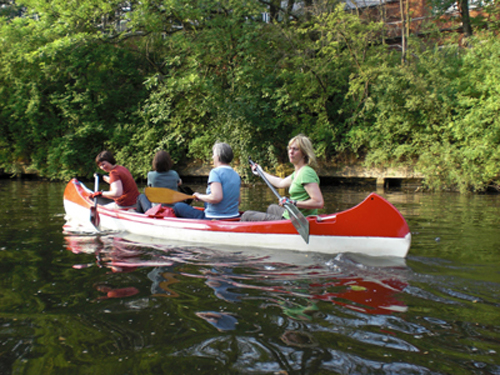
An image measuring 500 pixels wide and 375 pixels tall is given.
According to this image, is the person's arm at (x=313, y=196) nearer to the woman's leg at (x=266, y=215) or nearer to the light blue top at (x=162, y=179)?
the woman's leg at (x=266, y=215)

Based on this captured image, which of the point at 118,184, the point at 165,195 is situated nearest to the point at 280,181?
the point at 165,195

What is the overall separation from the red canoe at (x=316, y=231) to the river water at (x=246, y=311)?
0.70 feet

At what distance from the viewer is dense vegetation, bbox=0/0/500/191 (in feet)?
42.2

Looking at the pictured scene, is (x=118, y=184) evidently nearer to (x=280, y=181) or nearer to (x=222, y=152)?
(x=222, y=152)

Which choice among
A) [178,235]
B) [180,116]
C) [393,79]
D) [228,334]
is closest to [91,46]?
[180,116]

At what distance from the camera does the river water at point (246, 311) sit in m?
Answer: 2.55

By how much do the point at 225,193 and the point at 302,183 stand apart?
1148 mm

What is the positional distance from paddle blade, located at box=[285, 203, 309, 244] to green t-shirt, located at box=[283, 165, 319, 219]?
223 mm

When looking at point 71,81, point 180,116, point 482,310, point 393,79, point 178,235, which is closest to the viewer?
point 482,310

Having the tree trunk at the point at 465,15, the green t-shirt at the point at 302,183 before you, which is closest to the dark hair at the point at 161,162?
the green t-shirt at the point at 302,183

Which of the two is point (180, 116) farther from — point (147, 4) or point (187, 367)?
point (187, 367)

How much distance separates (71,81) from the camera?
19797mm

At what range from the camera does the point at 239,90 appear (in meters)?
15.8

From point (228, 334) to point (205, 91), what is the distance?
46.9 feet
